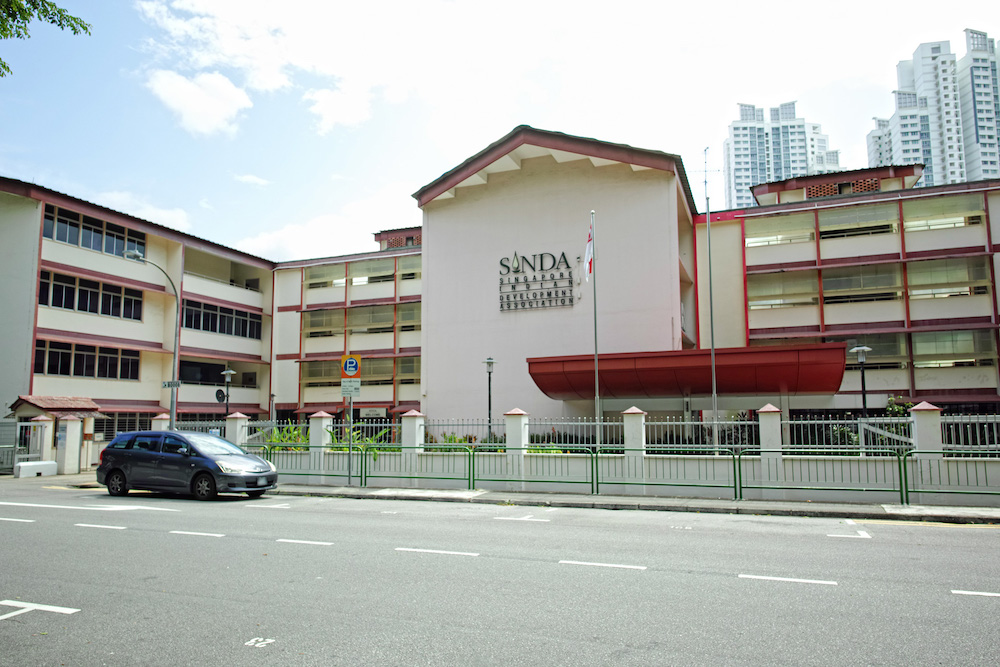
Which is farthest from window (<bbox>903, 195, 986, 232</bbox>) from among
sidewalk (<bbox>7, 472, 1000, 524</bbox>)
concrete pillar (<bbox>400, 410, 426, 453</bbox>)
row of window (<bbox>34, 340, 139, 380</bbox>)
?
row of window (<bbox>34, 340, 139, 380</bbox>)

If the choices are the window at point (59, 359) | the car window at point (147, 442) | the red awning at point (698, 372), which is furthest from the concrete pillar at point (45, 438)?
the red awning at point (698, 372)

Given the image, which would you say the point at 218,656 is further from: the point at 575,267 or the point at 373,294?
the point at 373,294

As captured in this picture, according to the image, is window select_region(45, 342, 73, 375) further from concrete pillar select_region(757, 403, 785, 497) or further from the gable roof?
concrete pillar select_region(757, 403, 785, 497)

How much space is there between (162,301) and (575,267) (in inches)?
891

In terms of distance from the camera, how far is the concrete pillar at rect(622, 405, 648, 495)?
1698 centimetres

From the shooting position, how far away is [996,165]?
5197 inches

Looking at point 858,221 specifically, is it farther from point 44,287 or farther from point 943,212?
point 44,287

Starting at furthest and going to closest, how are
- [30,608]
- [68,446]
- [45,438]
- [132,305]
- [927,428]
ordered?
1. [132,305]
2. [68,446]
3. [45,438]
4. [927,428]
5. [30,608]

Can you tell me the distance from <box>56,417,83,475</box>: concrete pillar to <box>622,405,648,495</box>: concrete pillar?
1978 cm

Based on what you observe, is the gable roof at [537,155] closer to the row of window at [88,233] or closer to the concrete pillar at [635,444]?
the concrete pillar at [635,444]

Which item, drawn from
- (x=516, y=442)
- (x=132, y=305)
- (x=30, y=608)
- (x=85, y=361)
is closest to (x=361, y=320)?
(x=132, y=305)

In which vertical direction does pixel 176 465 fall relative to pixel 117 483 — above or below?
above

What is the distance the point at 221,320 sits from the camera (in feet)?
140

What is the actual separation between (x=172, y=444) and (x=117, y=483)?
5.97ft
